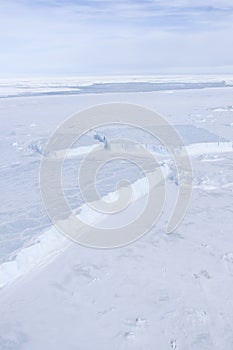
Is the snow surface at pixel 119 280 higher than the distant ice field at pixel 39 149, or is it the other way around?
the distant ice field at pixel 39 149

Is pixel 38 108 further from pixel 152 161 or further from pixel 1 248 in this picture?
pixel 1 248

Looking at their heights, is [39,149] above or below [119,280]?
above

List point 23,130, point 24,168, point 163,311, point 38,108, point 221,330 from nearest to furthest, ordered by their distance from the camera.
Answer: point 221,330, point 163,311, point 24,168, point 23,130, point 38,108

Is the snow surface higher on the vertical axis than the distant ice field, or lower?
lower

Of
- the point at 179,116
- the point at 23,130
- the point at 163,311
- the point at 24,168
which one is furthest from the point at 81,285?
the point at 179,116

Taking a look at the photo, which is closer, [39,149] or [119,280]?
[119,280]

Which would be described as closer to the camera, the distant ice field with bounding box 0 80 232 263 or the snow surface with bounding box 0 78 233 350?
the snow surface with bounding box 0 78 233 350

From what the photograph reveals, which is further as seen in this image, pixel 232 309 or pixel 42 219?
pixel 42 219

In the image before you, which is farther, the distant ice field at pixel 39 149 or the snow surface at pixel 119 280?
the distant ice field at pixel 39 149
